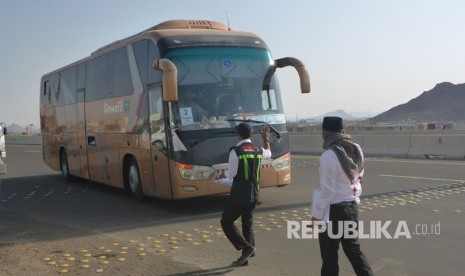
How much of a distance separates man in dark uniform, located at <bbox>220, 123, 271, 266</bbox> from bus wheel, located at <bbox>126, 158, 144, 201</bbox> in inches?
197

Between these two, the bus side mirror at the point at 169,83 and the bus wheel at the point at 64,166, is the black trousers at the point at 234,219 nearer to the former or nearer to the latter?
the bus side mirror at the point at 169,83

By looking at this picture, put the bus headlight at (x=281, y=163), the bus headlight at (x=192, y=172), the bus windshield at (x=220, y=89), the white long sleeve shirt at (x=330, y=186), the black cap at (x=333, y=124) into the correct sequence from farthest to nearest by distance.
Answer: the bus headlight at (x=281, y=163) < the bus windshield at (x=220, y=89) < the bus headlight at (x=192, y=172) < the black cap at (x=333, y=124) < the white long sleeve shirt at (x=330, y=186)

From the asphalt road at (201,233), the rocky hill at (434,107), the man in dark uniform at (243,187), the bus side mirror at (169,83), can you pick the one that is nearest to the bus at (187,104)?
the bus side mirror at (169,83)

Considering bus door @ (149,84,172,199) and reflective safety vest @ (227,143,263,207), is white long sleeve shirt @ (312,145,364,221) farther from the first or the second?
bus door @ (149,84,172,199)

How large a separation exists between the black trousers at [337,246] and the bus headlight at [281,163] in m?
4.97

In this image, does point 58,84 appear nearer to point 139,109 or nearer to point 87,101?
point 87,101

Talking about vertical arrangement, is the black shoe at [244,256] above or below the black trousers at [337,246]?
below

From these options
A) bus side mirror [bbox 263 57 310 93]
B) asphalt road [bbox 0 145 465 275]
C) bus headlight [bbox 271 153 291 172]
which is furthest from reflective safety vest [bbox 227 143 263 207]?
bus side mirror [bbox 263 57 310 93]

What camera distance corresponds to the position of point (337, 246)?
4.59 m

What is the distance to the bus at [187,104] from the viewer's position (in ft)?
29.8

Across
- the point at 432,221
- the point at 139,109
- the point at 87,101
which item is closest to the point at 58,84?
the point at 87,101

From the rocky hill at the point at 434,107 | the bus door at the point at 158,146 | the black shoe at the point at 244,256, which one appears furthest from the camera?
the rocky hill at the point at 434,107

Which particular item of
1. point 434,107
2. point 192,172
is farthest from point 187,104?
point 434,107

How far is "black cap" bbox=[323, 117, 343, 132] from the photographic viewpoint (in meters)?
4.58
